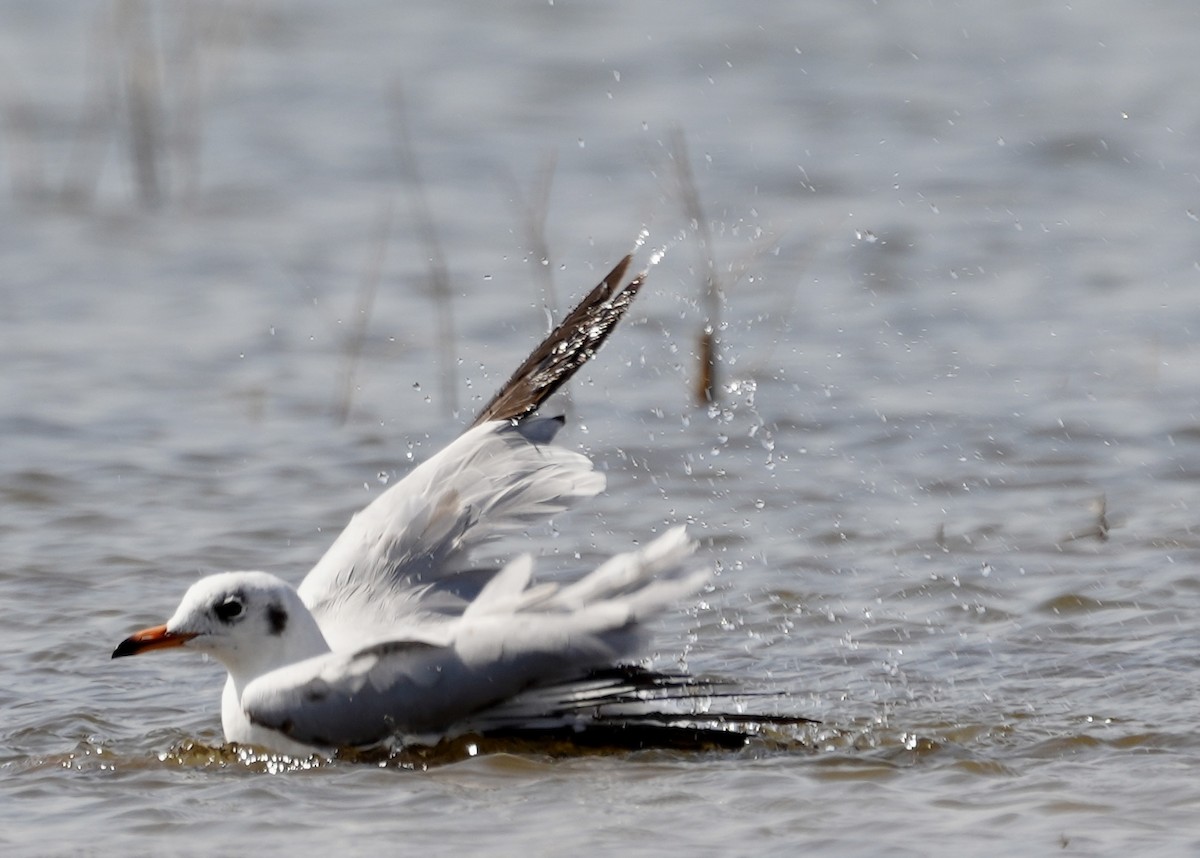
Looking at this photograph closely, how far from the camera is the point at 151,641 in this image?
538 cm

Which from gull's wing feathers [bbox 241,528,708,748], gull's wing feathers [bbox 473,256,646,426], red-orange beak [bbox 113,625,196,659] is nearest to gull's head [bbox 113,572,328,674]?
red-orange beak [bbox 113,625,196,659]

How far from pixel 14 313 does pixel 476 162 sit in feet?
10.4

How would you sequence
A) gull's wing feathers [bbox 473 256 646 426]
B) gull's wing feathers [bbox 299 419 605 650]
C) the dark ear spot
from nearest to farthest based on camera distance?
1. the dark ear spot
2. gull's wing feathers [bbox 299 419 605 650]
3. gull's wing feathers [bbox 473 256 646 426]

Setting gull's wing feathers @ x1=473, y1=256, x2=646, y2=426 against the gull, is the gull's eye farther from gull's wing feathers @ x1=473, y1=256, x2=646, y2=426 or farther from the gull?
gull's wing feathers @ x1=473, y1=256, x2=646, y2=426

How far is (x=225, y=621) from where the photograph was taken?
5371 mm

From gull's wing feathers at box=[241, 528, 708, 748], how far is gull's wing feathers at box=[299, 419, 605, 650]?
37 cm

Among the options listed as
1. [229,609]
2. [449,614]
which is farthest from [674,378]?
[229,609]

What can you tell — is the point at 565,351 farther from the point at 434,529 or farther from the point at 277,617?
the point at 277,617

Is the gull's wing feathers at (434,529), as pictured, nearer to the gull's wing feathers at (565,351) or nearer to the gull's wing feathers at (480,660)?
the gull's wing feathers at (565,351)

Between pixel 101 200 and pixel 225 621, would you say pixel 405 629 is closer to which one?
pixel 225 621

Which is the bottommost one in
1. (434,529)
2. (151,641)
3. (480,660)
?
(480,660)

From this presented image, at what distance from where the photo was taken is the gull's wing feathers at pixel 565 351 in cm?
600

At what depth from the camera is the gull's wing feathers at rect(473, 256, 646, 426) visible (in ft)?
19.7

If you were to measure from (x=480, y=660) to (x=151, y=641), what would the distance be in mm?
892
